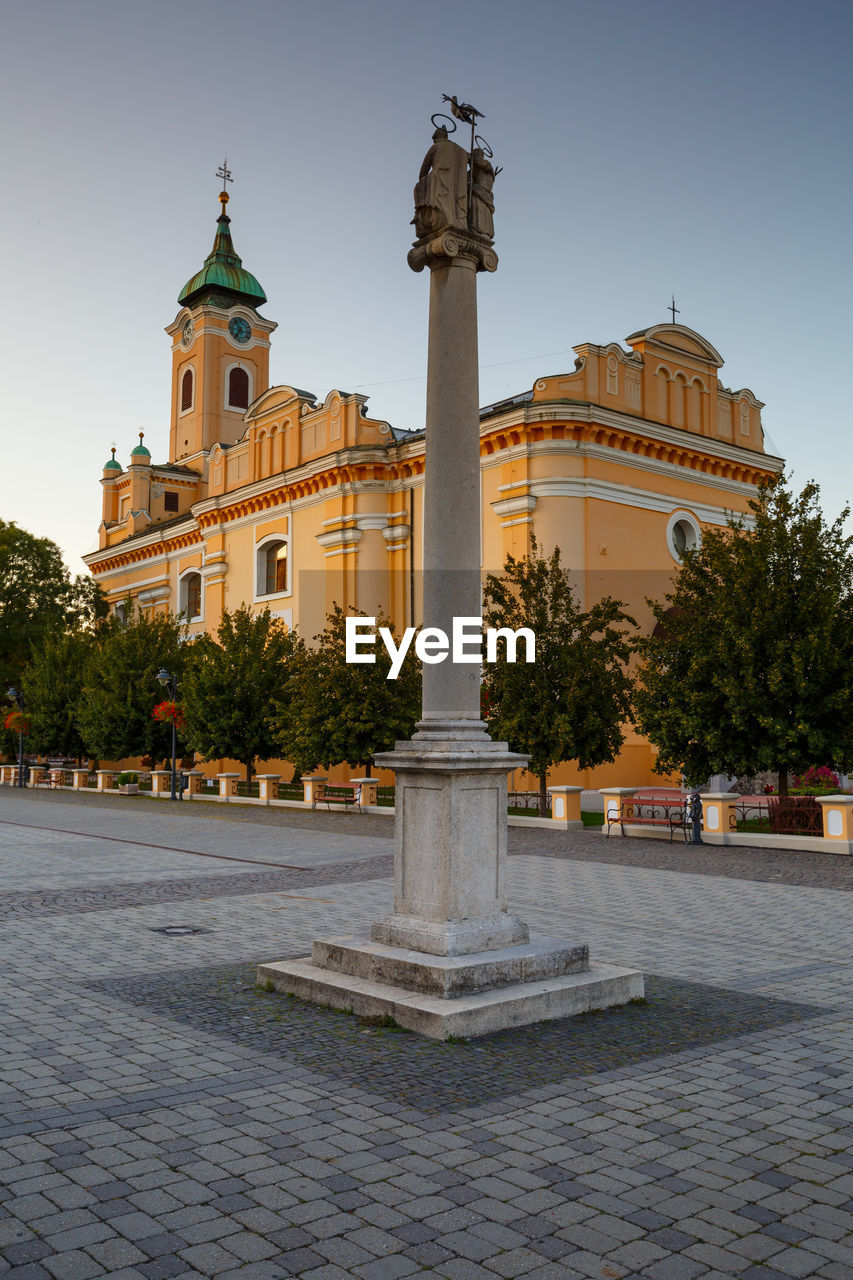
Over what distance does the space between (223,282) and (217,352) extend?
3.54m

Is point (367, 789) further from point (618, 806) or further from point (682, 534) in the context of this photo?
point (682, 534)

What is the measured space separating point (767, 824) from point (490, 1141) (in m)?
16.7

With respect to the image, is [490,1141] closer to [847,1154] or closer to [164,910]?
[847,1154]

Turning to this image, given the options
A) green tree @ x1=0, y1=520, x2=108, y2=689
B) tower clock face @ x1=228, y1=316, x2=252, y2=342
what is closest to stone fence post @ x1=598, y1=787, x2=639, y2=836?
green tree @ x1=0, y1=520, x2=108, y2=689

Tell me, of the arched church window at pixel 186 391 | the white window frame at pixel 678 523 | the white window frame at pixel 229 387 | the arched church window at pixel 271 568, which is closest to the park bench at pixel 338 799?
the arched church window at pixel 271 568

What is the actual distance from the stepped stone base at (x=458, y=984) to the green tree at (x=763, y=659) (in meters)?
12.3

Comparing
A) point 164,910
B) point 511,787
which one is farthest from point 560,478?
point 164,910

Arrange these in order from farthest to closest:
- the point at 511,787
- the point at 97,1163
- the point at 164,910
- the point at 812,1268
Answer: the point at 511,787 → the point at 164,910 → the point at 97,1163 → the point at 812,1268

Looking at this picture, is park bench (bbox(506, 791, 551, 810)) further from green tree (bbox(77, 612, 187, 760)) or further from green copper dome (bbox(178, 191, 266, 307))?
green copper dome (bbox(178, 191, 266, 307))

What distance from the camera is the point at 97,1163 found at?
4.20 m

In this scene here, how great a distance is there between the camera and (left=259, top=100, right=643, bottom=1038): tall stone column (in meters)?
6.30

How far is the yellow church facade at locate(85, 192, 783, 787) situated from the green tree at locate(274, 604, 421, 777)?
4.94 metres

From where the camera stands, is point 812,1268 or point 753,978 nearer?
point 812,1268

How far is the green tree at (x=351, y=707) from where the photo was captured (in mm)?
25656
